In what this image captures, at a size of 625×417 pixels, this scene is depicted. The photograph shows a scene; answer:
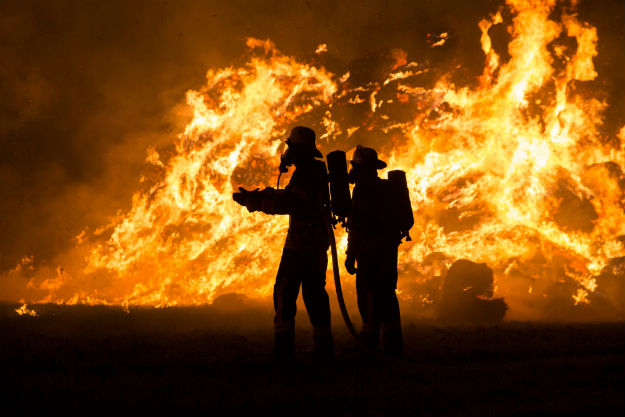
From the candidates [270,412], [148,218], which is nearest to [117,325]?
[270,412]

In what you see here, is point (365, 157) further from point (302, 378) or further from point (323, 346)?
point (302, 378)

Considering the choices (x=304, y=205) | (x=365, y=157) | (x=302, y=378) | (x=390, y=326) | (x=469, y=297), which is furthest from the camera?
(x=469, y=297)

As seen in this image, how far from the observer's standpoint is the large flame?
22.6m

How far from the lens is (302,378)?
17.5 feet

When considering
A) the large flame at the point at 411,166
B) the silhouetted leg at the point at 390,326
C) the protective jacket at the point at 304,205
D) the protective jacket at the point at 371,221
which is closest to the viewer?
the protective jacket at the point at 304,205

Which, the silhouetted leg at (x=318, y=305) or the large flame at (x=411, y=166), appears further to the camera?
the large flame at (x=411, y=166)

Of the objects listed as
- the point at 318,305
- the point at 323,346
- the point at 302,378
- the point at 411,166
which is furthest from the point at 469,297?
the point at 302,378


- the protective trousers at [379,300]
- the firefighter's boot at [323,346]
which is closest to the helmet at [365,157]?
the protective trousers at [379,300]

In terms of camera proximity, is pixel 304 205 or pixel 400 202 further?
pixel 400 202

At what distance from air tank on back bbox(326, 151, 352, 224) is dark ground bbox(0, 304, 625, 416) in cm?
226

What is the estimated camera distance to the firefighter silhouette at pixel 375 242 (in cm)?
762

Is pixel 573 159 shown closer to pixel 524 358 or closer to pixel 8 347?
pixel 524 358

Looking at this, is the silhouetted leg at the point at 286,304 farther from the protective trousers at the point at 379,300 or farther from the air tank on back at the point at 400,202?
the air tank on back at the point at 400,202

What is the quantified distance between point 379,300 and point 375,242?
3.11 ft
